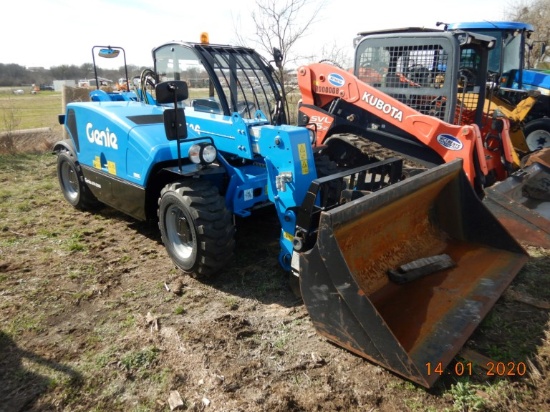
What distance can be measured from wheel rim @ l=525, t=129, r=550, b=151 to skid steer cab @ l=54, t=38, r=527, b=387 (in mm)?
6160

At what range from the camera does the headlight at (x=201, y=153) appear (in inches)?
150

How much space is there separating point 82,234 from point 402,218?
3836 millimetres

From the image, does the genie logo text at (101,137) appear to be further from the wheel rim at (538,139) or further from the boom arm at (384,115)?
the wheel rim at (538,139)

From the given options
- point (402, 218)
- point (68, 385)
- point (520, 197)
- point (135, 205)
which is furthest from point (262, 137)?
point (520, 197)

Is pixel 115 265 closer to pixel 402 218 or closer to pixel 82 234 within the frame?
pixel 82 234

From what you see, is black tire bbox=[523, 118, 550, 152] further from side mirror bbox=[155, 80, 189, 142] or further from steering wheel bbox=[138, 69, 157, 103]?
side mirror bbox=[155, 80, 189, 142]

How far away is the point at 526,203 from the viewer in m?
5.29

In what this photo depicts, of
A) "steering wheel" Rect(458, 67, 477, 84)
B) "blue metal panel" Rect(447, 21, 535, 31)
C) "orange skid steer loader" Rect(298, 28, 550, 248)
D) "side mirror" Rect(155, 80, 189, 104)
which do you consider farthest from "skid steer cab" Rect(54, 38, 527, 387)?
"blue metal panel" Rect(447, 21, 535, 31)

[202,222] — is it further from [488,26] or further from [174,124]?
[488,26]

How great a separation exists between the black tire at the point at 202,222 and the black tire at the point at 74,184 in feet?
7.40

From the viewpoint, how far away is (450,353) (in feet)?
8.82

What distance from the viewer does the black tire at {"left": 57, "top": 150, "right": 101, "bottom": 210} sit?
573 cm

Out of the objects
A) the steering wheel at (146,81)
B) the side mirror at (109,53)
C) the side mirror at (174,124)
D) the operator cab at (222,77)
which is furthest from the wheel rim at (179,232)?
the side mirror at (109,53)

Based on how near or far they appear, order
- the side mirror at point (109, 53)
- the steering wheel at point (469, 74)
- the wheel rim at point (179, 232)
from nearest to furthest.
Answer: the wheel rim at point (179, 232)
the side mirror at point (109, 53)
the steering wheel at point (469, 74)
